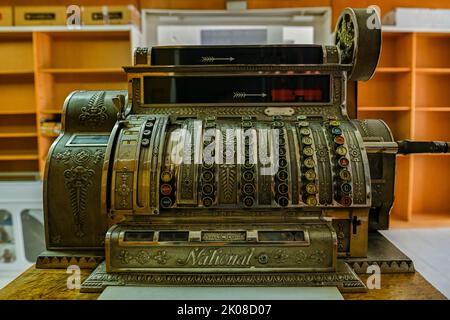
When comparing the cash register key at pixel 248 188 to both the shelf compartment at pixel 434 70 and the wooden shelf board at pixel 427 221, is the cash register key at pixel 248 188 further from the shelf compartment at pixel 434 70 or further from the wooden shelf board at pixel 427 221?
the shelf compartment at pixel 434 70

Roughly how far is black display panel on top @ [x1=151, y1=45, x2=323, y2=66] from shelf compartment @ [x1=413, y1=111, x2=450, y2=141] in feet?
3.30

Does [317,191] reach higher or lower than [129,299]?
higher

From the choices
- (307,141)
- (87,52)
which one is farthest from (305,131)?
(87,52)

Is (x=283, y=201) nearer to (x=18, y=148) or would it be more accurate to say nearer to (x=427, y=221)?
(x=427, y=221)

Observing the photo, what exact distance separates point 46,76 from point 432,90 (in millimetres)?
3385

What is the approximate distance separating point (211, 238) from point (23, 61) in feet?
11.2

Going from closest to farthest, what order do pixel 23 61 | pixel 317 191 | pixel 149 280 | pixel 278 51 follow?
pixel 149 280 → pixel 317 191 → pixel 278 51 → pixel 23 61

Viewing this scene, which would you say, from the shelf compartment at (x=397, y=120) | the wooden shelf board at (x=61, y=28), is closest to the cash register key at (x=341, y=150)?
the shelf compartment at (x=397, y=120)

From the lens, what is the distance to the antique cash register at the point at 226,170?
1547mm

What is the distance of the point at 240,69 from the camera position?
6.25 feet

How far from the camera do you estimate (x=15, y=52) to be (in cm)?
414

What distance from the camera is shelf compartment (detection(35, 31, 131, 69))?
4152mm
